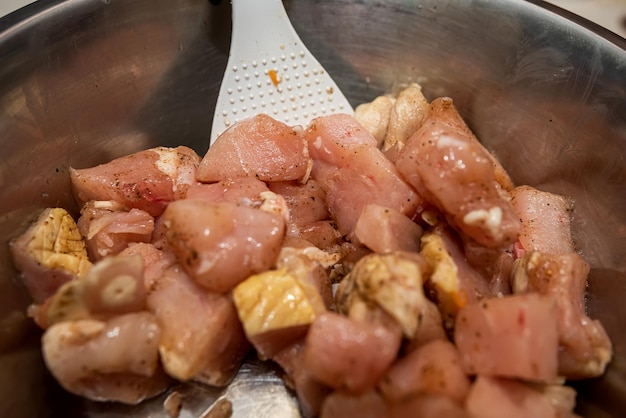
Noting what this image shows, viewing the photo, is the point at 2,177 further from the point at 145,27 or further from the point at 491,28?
the point at 491,28

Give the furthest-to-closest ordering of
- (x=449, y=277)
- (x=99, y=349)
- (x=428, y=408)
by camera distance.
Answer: (x=449, y=277) < (x=99, y=349) < (x=428, y=408)

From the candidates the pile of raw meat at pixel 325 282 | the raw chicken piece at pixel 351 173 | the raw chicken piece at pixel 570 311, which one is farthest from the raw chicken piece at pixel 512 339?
the raw chicken piece at pixel 351 173

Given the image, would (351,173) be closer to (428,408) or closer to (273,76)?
(273,76)

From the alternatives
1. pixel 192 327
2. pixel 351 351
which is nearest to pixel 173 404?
pixel 192 327

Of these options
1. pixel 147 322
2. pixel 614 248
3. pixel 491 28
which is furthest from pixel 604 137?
pixel 147 322

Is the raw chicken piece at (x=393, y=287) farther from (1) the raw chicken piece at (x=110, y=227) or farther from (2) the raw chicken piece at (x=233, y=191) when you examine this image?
(1) the raw chicken piece at (x=110, y=227)

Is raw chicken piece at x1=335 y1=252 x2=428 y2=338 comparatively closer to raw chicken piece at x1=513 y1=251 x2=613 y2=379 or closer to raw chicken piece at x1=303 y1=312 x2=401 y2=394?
raw chicken piece at x1=303 y1=312 x2=401 y2=394
